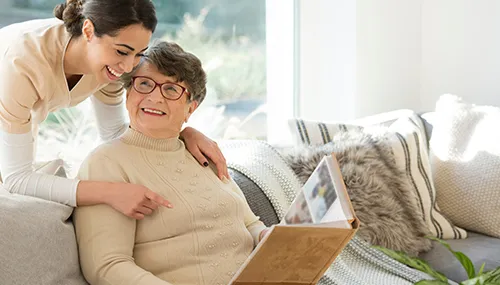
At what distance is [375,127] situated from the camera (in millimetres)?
2785

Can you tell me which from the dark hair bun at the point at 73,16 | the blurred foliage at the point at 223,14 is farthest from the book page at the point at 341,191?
the blurred foliage at the point at 223,14

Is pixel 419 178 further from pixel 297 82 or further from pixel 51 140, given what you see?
pixel 51 140

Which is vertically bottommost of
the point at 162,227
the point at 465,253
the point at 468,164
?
the point at 465,253

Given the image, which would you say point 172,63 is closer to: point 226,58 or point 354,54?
point 226,58

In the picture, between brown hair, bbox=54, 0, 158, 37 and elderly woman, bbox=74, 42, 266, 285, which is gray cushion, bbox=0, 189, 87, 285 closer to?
elderly woman, bbox=74, 42, 266, 285

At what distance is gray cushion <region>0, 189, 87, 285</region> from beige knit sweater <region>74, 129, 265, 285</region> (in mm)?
45

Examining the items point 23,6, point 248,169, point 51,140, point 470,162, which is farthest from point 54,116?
point 470,162

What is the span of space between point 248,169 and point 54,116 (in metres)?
0.92

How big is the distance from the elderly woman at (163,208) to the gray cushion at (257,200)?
0.27 metres

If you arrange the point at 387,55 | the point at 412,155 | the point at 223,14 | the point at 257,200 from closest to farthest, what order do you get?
the point at 257,200, the point at 412,155, the point at 223,14, the point at 387,55

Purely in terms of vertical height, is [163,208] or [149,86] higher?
[149,86]

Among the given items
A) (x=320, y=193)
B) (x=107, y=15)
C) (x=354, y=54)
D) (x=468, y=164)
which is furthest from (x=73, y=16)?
(x=354, y=54)

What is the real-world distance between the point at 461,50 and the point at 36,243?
2.69 m

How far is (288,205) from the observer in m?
2.31
